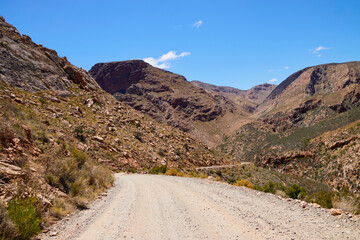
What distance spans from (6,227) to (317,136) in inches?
3594

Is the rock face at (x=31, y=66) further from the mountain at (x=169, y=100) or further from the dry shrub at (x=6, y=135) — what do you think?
the mountain at (x=169, y=100)

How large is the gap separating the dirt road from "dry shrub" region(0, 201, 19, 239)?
34.5 inches

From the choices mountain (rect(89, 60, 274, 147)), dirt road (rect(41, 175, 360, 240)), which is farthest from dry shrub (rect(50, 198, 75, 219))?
mountain (rect(89, 60, 274, 147))

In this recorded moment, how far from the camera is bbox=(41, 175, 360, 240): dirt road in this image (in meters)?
5.02

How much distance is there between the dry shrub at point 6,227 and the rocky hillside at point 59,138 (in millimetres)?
747

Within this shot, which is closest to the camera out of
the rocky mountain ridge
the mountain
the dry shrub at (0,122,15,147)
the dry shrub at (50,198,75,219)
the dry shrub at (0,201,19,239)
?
the dry shrub at (0,201,19,239)

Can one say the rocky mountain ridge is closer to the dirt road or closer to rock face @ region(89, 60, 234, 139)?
rock face @ region(89, 60, 234, 139)

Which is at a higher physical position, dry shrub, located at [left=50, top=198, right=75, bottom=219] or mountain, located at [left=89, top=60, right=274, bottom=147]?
mountain, located at [left=89, top=60, right=274, bottom=147]

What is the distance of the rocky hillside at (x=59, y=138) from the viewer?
7055 mm

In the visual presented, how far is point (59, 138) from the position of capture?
46.2ft

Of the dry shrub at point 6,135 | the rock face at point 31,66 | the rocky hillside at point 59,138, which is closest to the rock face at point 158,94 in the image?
the rocky hillside at point 59,138

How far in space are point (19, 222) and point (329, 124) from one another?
333ft

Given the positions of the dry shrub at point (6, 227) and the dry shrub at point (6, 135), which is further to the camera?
the dry shrub at point (6, 135)

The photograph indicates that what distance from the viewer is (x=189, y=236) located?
197 inches
